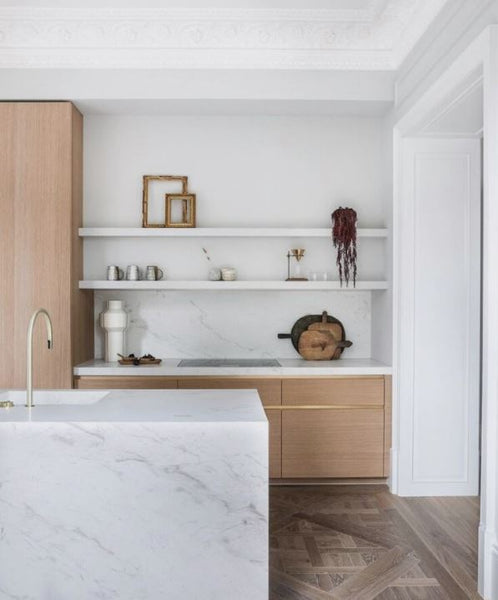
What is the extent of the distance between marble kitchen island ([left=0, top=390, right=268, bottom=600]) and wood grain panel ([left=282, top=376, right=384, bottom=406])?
6.16 ft

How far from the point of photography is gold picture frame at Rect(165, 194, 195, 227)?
14.3ft

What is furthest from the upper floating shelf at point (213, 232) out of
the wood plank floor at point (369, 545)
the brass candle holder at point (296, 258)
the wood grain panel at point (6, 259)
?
the wood plank floor at point (369, 545)

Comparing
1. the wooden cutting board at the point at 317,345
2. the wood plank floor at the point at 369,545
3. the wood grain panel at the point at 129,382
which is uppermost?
the wooden cutting board at the point at 317,345

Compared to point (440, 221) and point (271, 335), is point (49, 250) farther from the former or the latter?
point (440, 221)

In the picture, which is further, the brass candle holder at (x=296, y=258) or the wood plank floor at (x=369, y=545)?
the brass candle holder at (x=296, y=258)

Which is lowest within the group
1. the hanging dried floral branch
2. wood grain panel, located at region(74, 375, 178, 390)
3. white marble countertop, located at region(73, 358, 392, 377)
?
wood grain panel, located at region(74, 375, 178, 390)

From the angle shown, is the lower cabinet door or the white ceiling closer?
the white ceiling

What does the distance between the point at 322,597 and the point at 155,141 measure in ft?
10.6

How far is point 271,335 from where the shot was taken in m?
4.52

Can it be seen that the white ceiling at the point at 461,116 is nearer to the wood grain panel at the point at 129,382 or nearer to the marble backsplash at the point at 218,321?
the marble backsplash at the point at 218,321

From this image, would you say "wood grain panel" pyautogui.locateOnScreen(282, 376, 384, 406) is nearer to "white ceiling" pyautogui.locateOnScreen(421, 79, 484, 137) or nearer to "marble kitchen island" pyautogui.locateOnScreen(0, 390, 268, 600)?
"white ceiling" pyautogui.locateOnScreen(421, 79, 484, 137)

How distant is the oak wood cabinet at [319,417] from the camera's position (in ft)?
13.0

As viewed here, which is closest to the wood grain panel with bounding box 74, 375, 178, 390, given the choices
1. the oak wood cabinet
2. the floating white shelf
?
the oak wood cabinet

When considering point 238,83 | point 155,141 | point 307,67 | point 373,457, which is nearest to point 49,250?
point 155,141
